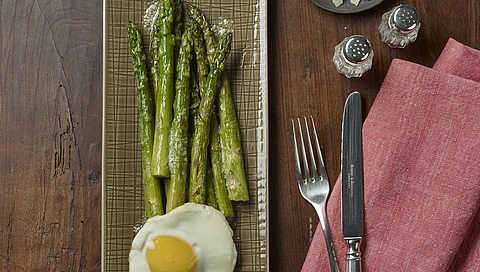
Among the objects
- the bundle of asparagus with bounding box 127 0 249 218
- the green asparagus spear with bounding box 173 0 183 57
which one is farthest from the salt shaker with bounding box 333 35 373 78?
the green asparagus spear with bounding box 173 0 183 57

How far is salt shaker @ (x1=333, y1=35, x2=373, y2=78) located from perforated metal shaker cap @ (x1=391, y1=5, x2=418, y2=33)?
9 centimetres

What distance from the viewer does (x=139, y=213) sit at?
144 cm

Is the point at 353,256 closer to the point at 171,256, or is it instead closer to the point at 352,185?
the point at 352,185

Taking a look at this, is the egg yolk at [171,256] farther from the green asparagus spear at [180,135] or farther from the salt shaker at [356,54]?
the salt shaker at [356,54]

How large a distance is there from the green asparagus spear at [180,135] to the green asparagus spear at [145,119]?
0.04m

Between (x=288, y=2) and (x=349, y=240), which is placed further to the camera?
(x=288, y=2)

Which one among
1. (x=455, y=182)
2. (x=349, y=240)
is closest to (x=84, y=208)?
(x=349, y=240)

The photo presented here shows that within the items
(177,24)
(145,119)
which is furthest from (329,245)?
(177,24)

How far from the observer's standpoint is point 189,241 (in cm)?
138

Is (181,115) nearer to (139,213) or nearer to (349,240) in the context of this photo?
(139,213)

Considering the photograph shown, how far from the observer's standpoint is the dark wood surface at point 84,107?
145 centimetres

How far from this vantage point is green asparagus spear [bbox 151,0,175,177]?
55.4 inches

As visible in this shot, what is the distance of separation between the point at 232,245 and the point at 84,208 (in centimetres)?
39

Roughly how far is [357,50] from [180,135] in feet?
1.57
